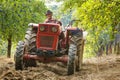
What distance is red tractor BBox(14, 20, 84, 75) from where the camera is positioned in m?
11.9

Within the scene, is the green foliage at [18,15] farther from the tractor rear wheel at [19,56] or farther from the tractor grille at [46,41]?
the tractor rear wheel at [19,56]

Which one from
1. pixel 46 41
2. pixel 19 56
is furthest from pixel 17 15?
pixel 19 56

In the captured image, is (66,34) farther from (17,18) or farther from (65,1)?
(17,18)

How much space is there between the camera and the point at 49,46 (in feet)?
40.3

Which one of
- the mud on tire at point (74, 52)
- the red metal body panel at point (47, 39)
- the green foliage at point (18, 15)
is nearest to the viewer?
the mud on tire at point (74, 52)

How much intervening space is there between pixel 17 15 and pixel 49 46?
12.8 meters

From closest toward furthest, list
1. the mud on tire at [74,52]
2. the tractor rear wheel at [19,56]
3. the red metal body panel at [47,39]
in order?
1. the mud on tire at [74,52]
2. the tractor rear wheel at [19,56]
3. the red metal body panel at [47,39]

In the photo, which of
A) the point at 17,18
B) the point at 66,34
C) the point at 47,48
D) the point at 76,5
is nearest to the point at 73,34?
the point at 66,34

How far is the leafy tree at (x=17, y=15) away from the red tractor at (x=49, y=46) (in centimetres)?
1069

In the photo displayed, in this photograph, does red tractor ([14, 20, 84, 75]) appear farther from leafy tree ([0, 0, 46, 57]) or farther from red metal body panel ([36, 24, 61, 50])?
leafy tree ([0, 0, 46, 57])

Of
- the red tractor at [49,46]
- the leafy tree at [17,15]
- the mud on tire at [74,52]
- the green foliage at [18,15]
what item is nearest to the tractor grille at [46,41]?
the red tractor at [49,46]

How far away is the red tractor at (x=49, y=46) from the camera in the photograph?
11.9 metres

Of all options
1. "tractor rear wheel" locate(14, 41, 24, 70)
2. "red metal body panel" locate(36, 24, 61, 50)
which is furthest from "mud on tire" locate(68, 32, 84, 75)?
"tractor rear wheel" locate(14, 41, 24, 70)

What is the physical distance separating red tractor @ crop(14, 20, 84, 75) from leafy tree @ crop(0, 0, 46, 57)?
10.7 meters
